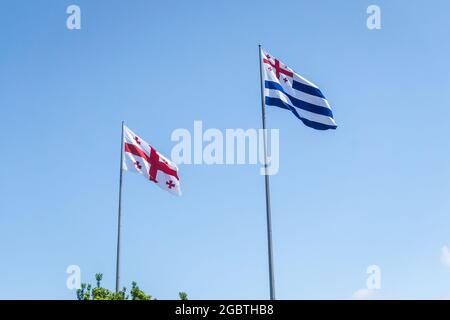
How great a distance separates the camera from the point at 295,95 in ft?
77.9

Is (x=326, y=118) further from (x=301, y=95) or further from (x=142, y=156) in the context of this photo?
(x=142, y=156)

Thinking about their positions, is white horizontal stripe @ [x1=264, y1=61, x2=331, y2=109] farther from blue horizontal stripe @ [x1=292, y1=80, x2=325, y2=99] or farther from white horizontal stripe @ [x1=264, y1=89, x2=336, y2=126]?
white horizontal stripe @ [x1=264, y1=89, x2=336, y2=126]

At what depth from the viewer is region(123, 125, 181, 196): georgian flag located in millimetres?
30984

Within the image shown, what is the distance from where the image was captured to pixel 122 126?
3222 centimetres

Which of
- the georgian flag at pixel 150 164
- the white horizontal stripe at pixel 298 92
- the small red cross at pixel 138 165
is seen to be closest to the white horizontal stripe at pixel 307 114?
the white horizontal stripe at pixel 298 92

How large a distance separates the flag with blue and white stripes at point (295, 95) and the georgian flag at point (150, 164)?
31.3 ft

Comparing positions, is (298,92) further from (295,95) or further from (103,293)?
(103,293)

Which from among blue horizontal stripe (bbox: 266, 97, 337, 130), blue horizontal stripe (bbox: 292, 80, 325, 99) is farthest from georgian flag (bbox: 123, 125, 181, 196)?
blue horizontal stripe (bbox: 292, 80, 325, 99)

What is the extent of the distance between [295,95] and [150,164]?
10.5 m

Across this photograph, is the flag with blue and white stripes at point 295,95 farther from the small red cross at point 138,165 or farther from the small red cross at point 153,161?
the small red cross at point 138,165

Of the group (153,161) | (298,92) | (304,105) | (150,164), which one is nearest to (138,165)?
(150,164)

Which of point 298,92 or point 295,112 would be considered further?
point 298,92
